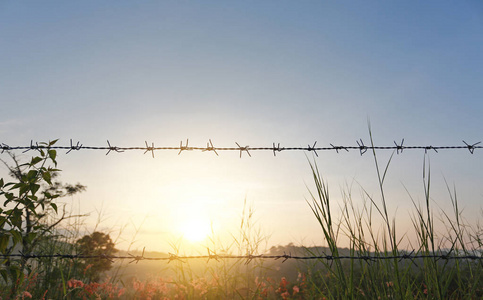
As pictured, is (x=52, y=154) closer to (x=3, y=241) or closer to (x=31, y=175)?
(x=31, y=175)

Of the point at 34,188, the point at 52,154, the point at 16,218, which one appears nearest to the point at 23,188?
the point at 34,188

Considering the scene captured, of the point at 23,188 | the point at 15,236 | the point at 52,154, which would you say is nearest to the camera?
the point at 15,236

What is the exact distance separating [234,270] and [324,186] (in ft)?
6.64

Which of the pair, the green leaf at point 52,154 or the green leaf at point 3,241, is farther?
the green leaf at point 52,154

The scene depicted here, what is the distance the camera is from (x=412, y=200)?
290cm

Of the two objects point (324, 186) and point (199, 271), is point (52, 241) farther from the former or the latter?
point (324, 186)

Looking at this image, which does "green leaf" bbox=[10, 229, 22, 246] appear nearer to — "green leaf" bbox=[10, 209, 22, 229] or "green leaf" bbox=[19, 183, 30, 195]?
"green leaf" bbox=[10, 209, 22, 229]

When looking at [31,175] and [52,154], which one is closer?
[31,175]

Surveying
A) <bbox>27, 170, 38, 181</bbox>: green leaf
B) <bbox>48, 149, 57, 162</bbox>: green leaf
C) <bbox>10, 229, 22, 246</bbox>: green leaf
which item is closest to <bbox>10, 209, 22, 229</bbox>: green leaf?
<bbox>10, 229, 22, 246</bbox>: green leaf

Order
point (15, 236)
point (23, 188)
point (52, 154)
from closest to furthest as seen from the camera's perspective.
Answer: point (15, 236) → point (23, 188) → point (52, 154)

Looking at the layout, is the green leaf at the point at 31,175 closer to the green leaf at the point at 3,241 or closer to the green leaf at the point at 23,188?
the green leaf at the point at 23,188

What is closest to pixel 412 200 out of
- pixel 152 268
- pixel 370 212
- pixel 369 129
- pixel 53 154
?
pixel 370 212

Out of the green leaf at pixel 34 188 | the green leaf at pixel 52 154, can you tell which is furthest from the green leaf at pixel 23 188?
the green leaf at pixel 52 154

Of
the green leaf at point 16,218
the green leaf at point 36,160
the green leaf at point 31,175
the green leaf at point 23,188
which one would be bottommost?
the green leaf at point 16,218
